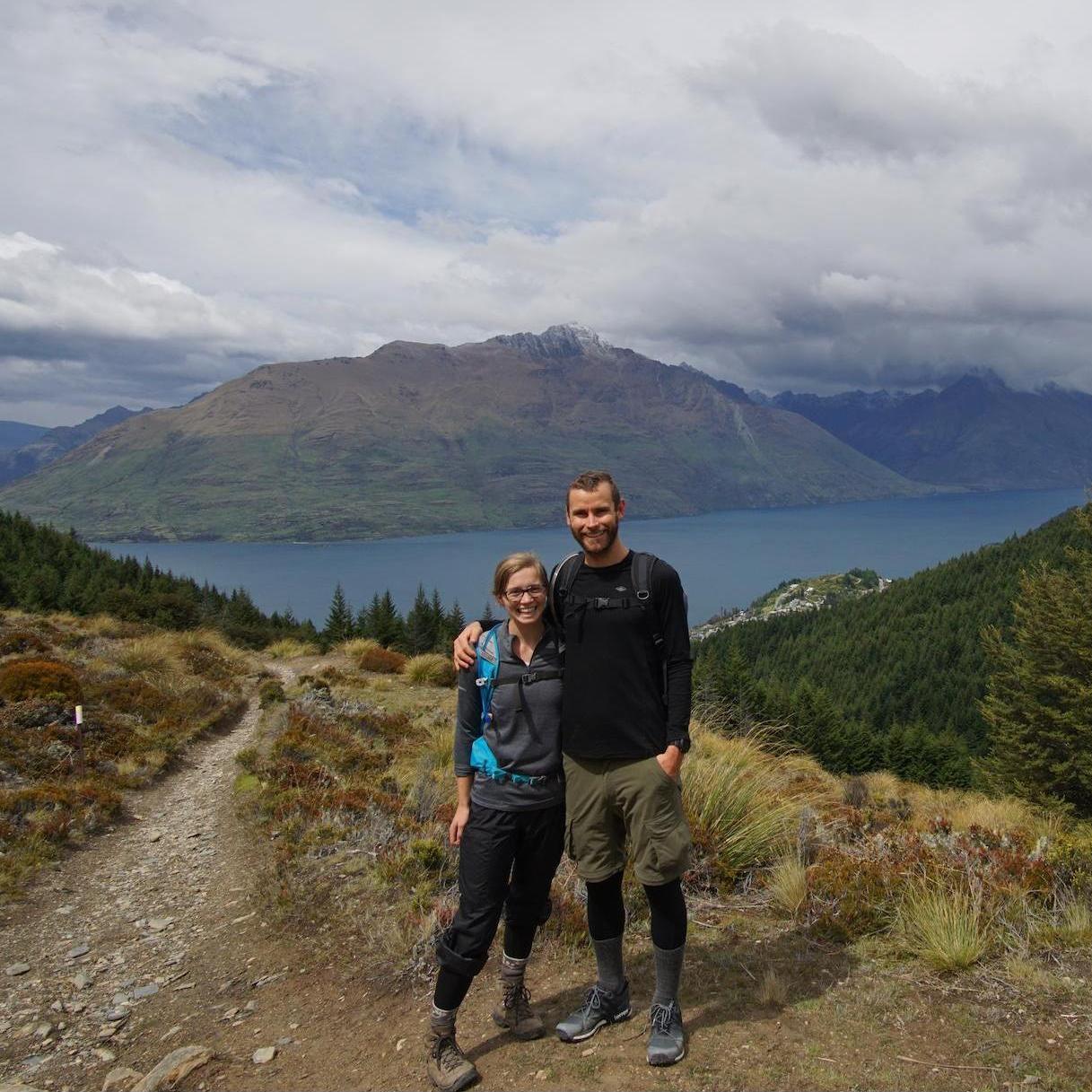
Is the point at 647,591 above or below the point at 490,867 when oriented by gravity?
above

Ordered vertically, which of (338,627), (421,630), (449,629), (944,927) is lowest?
(449,629)

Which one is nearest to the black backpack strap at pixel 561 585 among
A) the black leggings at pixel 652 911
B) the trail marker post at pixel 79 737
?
the black leggings at pixel 652 911

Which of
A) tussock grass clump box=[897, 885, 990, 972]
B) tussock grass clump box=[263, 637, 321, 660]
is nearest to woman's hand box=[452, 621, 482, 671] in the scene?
tussock grass clump box=[897, 885, 990, 972]

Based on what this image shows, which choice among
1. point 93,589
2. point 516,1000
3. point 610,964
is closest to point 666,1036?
point 610,964

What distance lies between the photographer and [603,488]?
357 centimetres

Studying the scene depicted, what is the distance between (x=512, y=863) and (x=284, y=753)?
7.87m

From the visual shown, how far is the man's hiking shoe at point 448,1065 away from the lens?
11.3ft

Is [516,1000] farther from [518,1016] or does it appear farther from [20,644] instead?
[20,644]

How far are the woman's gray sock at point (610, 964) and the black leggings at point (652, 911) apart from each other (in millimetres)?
34

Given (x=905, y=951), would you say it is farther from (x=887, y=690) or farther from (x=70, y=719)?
(x=887, y=690)

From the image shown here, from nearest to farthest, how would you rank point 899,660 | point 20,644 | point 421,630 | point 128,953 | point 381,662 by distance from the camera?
point 128,953, point 20,644, point 381,662, point 421,630, point 899,660

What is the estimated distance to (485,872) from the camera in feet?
11.9

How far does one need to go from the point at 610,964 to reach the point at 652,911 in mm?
500

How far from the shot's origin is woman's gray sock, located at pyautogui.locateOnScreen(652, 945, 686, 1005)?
3.63m
